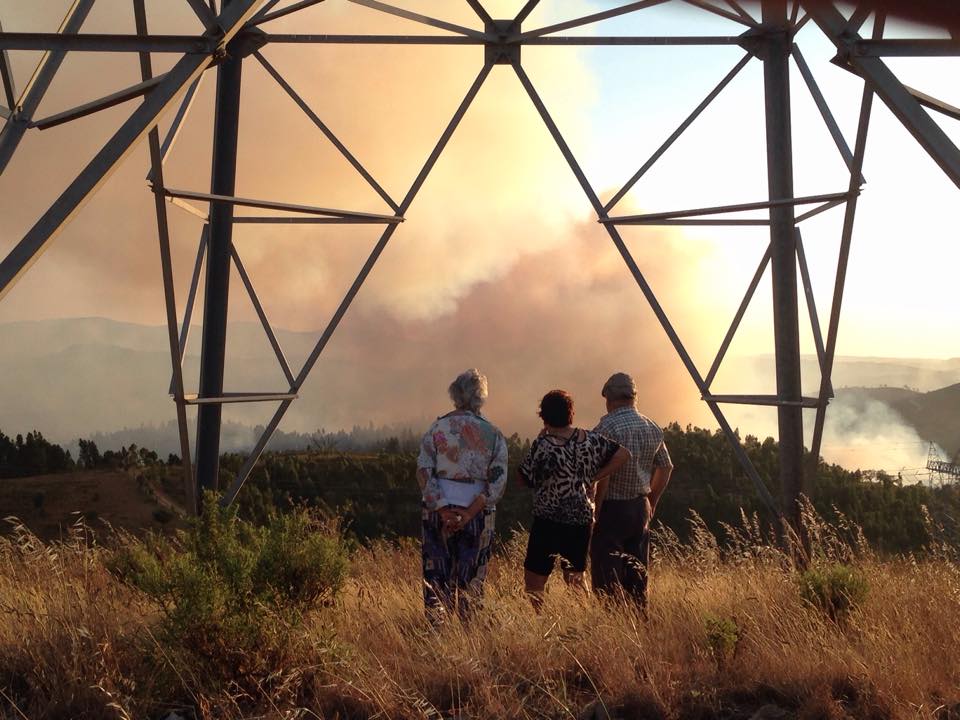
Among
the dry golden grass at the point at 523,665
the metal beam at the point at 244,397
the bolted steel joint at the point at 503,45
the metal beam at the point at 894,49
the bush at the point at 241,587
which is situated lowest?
the dry golden grass at the point at 523,665

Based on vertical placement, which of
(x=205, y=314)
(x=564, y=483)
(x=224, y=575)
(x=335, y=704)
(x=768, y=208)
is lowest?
(x=335, y=704)

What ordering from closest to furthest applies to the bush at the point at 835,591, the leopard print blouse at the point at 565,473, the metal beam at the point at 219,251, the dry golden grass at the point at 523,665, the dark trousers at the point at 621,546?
the dry golden grass at the point at 523,665
the leopard print blouse at the point at 565,473
the bush at the point at 835,591
the dark trousers at the point at 621,546
the metal beam at the point at 219,251

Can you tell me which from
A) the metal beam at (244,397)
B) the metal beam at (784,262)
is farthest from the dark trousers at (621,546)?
the metal beam at (244,397)

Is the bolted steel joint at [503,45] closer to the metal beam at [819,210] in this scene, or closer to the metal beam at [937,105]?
the metal beam at [819,210]

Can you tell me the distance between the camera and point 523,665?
19.7 ft

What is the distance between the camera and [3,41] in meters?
6.86

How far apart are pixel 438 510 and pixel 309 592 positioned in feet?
3.48

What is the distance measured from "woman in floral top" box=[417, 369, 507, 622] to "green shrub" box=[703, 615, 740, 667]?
1577 millimetres

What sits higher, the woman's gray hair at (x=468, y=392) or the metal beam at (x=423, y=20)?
the metal beam at (x=423, y=20)

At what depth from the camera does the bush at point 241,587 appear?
232 inches

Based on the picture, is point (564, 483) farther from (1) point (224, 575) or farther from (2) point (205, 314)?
(2) point (205, 314)

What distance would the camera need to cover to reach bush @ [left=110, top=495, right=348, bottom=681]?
5.89 m

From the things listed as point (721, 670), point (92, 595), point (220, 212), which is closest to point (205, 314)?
point (220, 212)

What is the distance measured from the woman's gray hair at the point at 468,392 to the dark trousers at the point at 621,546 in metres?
1.43
